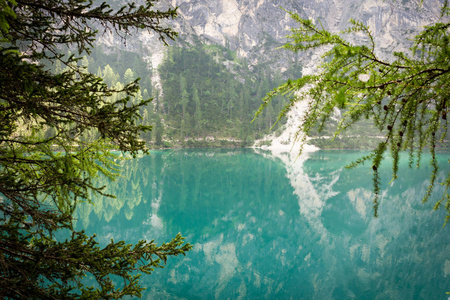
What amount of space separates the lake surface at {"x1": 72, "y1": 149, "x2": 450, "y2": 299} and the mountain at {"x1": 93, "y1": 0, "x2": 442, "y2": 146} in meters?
50.9

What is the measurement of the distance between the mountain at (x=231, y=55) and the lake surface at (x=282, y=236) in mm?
50948

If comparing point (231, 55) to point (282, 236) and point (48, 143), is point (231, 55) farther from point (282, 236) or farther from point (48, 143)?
point (48, 143)

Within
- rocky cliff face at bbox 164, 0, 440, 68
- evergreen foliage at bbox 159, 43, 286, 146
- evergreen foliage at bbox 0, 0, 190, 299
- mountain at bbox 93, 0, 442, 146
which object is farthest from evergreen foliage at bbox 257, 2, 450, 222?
rocky cliff face at bbox 164, 0, 440, 68

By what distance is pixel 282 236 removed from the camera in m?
13.6

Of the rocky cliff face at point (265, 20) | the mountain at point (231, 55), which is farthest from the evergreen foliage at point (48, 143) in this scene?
the rocky cliff face at point (265, 20)

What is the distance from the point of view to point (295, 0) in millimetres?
131750

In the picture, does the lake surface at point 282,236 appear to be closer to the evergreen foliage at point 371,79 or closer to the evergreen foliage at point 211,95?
the evergreen foliage at point 371,79

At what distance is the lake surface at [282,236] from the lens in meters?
8.77

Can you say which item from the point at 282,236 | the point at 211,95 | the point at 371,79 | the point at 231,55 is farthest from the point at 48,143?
the point at 231,55

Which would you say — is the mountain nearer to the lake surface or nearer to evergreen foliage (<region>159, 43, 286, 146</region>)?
evergreen foliage (<region>159, 43, 286, 146</region>)

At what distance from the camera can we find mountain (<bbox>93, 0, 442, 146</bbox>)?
8256 centimetres

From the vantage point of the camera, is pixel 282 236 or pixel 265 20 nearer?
pixel 282 236

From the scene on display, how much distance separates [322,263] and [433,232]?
8.81 metres

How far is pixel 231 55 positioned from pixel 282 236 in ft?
373
